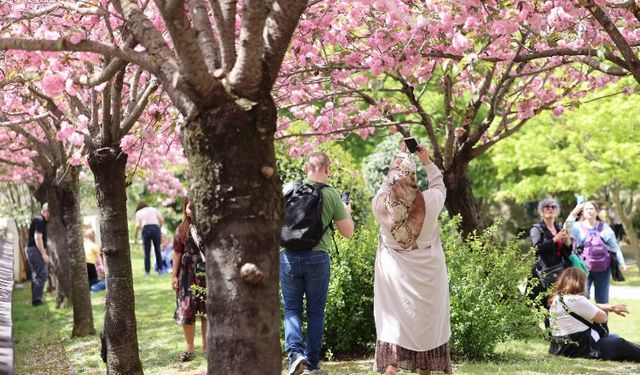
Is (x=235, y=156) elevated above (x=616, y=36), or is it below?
below

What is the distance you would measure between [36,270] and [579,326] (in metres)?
11.4

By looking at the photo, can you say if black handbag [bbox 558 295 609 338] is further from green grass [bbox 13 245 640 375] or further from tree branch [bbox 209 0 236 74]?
tree branch [bbox 209 0 236 74]

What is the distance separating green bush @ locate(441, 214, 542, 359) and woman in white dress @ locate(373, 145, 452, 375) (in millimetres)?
1519

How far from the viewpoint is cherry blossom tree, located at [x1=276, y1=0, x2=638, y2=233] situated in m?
6.36

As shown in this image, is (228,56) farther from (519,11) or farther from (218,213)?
(519,11)

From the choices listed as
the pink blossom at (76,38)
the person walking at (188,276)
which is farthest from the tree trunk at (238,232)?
the person walking at (188,276)

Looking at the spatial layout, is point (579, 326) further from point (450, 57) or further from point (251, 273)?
point (251, 273)

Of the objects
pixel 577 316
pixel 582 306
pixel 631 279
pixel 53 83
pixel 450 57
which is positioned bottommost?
pixel 631 279

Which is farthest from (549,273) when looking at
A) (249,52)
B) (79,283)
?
(249,52)

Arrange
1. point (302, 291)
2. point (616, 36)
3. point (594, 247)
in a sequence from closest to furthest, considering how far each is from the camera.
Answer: point (616, 36)
point (302, 291)
point (594, 247)

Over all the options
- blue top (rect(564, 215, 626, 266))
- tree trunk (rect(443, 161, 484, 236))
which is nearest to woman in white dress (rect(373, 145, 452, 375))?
tree trunk (rect(443, 161, 484, 236))

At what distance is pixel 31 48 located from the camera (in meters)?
4.30

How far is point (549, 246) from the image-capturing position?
9875 millimetres

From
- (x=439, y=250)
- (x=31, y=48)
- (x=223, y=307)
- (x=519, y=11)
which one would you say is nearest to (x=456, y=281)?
(x=439, y=250)
